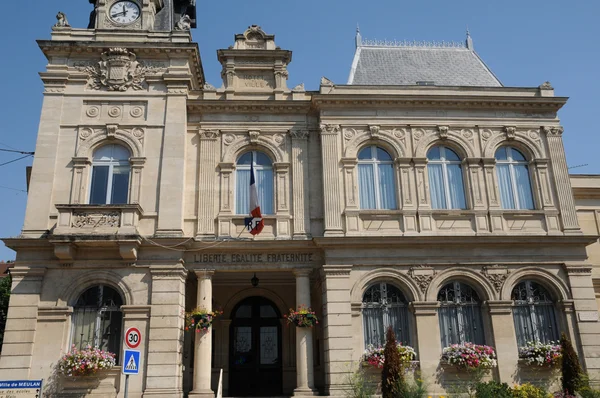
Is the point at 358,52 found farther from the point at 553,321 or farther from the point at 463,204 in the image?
the point at 553,321

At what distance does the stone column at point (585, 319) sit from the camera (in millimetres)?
16578

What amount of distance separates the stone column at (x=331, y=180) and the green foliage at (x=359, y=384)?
4320 millimetres

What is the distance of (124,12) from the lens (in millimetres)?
20094

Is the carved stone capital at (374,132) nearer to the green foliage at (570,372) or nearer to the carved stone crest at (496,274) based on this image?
the carved stone crest at (496,274)

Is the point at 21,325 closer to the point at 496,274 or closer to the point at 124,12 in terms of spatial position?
Result: the point at 124,12

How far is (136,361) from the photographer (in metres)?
11.0

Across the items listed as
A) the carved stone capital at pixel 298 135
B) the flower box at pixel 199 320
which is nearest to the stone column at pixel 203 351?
the flower box at pixel 199 320

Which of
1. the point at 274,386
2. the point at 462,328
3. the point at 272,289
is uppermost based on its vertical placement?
the point at 272,289

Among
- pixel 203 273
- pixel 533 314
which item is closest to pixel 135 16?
pixel 203 273

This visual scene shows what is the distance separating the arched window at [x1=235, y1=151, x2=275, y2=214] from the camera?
59.6 feet

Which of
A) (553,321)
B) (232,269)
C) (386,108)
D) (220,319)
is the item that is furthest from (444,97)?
(220,319)

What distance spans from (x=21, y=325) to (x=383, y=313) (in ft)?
35.8

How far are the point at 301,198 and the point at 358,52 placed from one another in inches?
333

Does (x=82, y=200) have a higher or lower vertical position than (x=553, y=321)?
higher
